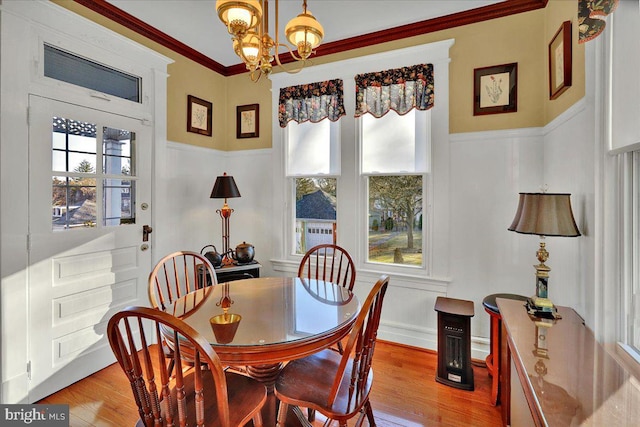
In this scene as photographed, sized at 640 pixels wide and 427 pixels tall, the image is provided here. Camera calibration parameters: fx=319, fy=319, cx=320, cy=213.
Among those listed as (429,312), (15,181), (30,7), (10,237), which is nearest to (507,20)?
(429,312)

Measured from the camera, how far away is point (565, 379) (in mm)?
1132

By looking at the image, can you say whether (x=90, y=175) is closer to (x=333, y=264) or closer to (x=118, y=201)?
(x=118, y=201)

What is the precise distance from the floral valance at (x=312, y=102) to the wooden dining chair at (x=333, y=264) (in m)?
1.30

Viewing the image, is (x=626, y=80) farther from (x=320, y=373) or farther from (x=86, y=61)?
(x=86, y=61)

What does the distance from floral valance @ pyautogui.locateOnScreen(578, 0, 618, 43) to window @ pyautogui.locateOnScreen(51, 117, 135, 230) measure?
10.1ft

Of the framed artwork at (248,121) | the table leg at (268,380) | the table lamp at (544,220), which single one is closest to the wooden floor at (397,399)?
the table leg at (268,380)

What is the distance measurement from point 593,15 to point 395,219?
197cm

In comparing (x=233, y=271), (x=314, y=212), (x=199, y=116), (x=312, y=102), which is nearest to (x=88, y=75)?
(x=199, y=116)

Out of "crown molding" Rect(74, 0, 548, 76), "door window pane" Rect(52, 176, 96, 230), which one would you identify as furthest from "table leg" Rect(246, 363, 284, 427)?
"crown molding" Rect(74, 0, 548, 76)

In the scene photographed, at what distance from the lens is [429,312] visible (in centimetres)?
285

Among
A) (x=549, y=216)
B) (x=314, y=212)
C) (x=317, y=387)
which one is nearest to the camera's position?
(x=317, y=387)

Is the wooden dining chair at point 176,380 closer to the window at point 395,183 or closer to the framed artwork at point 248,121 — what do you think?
the window at point 395,183

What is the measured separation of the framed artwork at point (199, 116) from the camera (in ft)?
11.0

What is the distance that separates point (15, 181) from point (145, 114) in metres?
1.13
